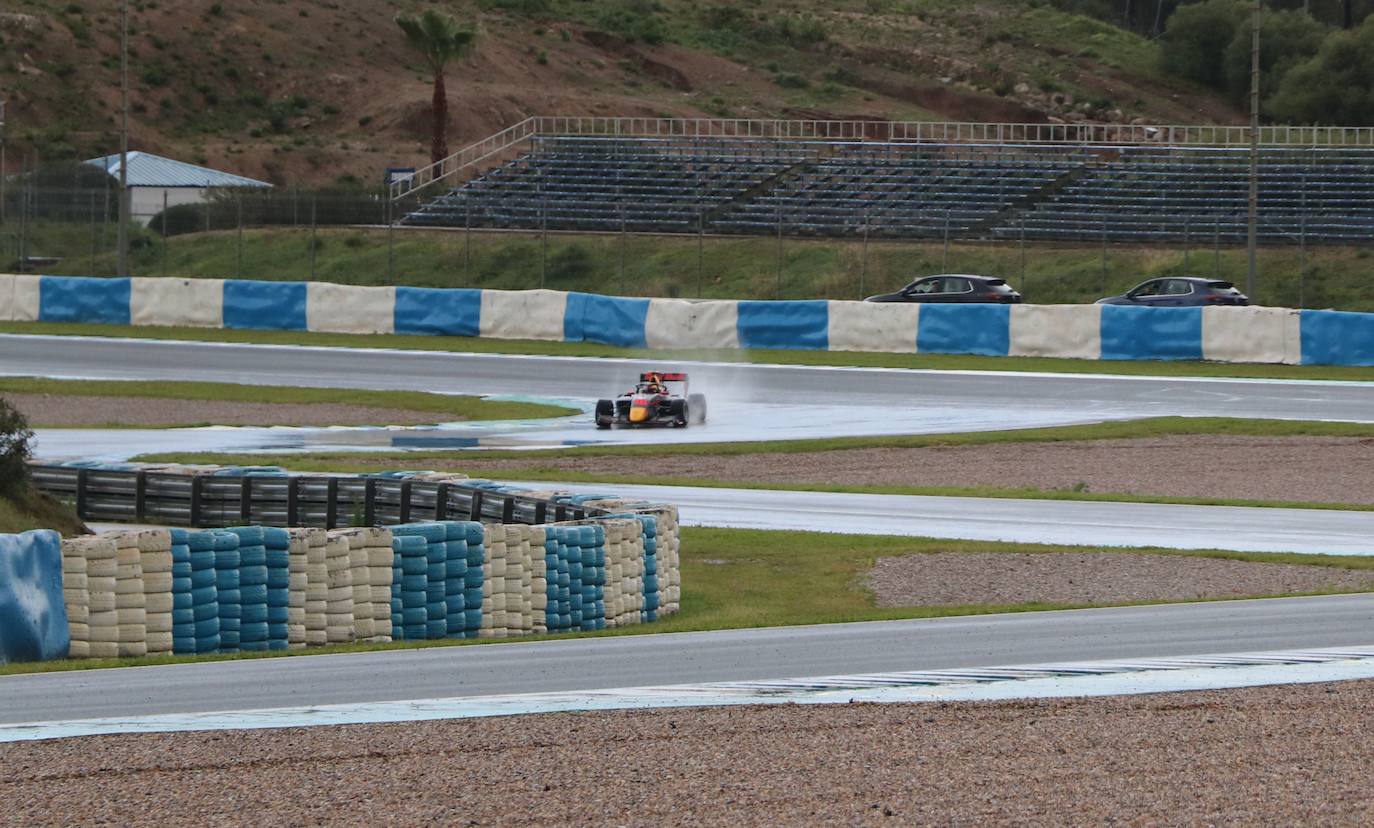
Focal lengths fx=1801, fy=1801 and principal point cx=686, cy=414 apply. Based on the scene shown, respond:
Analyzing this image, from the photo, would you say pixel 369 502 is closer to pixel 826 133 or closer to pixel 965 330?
pixel 965 330

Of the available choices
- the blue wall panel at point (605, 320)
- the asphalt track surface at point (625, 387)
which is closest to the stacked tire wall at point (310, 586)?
the asphalt track surface at point (625, 387)

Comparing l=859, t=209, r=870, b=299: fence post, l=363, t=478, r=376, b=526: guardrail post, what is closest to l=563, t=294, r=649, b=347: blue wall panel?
l=859, t=209, r=870, b=299: fence post

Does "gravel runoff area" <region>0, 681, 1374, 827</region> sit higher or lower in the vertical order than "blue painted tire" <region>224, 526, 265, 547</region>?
lower

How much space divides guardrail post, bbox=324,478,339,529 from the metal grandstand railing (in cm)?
4081

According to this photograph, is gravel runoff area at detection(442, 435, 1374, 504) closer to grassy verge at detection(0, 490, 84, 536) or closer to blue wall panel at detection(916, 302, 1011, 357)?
grassy verge at detection(0, 490, 84, 536)

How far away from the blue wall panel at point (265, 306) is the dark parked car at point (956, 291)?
42.4 feet

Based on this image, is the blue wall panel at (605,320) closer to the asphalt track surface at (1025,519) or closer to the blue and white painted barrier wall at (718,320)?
the blue and white painted barrier wall at (718,320)

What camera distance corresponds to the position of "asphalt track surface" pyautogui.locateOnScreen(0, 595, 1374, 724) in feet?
31.7

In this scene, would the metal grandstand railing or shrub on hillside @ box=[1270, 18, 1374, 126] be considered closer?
the metal grandstand railing

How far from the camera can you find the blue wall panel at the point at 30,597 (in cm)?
1052

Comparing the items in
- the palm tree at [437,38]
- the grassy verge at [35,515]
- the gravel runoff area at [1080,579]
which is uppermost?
the palm tree at [437,38]

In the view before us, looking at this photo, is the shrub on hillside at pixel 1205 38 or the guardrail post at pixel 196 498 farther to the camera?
the shrub on hillside at pixel 1205 38

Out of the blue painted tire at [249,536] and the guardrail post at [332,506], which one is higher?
the blue painted tire at [249,536]

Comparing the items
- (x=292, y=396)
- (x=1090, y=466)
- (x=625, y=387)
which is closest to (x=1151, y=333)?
(x=625, y=387)
